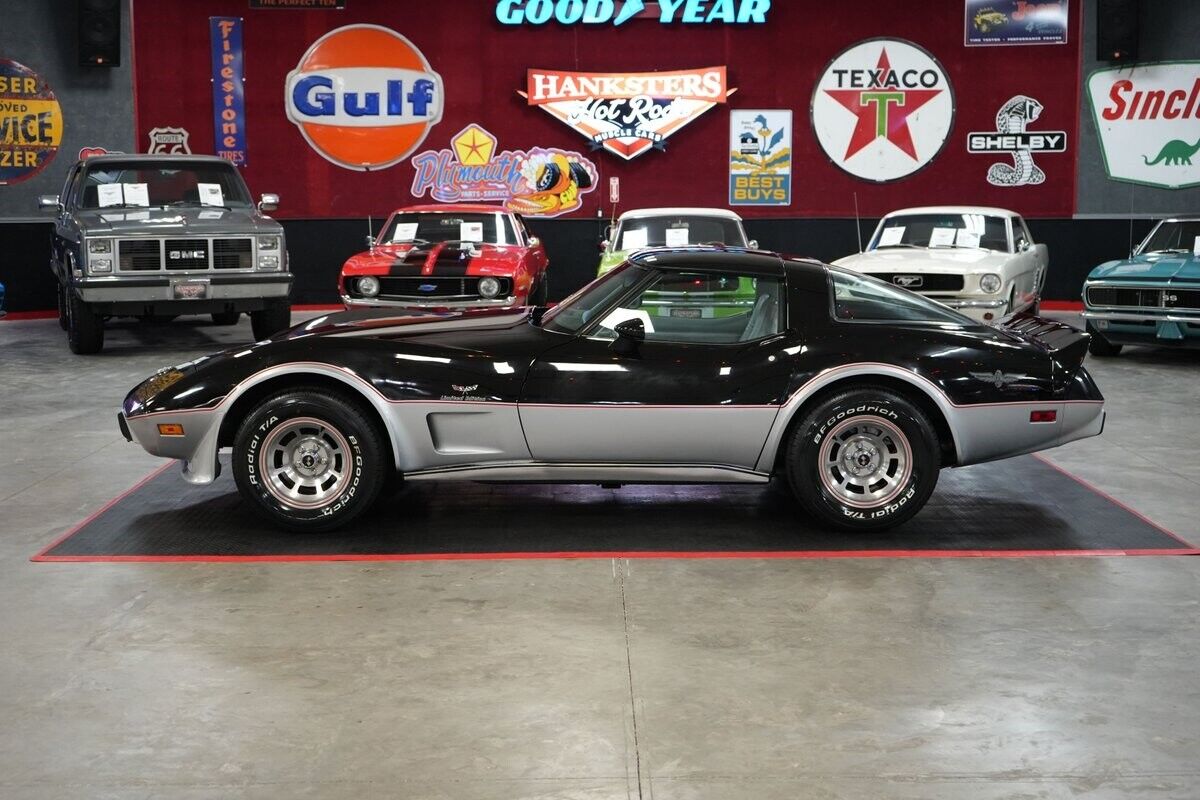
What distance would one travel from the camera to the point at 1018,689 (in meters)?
3.96

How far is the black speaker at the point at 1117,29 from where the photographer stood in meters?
17.0

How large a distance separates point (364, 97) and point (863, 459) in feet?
43.8

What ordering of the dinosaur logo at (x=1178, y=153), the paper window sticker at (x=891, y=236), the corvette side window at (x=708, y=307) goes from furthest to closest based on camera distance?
the dinosaur logo at (x=1178, y=153) < the paper window sticker at (x=891, y=236) < the corvette side window at (x=708, y=307)

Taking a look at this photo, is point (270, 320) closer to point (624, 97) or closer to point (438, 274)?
point (438, 274)

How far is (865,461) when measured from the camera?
572 cm

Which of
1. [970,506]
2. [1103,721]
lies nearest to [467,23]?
[970,506]

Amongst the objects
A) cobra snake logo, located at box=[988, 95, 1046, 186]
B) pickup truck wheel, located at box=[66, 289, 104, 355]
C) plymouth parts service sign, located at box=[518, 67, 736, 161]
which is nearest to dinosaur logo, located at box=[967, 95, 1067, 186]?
cobra snake logo, located at box=[988, 95, 1046, 186]

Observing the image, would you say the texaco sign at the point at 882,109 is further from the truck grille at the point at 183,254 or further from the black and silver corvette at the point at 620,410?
the black and silver corvette at the point at 620,410

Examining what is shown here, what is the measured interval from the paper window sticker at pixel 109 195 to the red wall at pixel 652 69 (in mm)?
5033

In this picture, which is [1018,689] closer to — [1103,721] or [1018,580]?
[1103,721]

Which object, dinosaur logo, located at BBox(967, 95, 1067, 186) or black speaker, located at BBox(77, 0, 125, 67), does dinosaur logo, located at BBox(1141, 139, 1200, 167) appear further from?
black speaker, located at BBox(77, 0, 125, 67)

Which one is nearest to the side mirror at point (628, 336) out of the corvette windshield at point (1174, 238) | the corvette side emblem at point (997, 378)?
the corvette side emblem at point (997, 378)

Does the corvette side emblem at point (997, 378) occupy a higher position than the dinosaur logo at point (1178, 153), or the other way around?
the dinosaur logo at point (1178, 153)

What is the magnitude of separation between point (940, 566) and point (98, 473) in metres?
4.41
